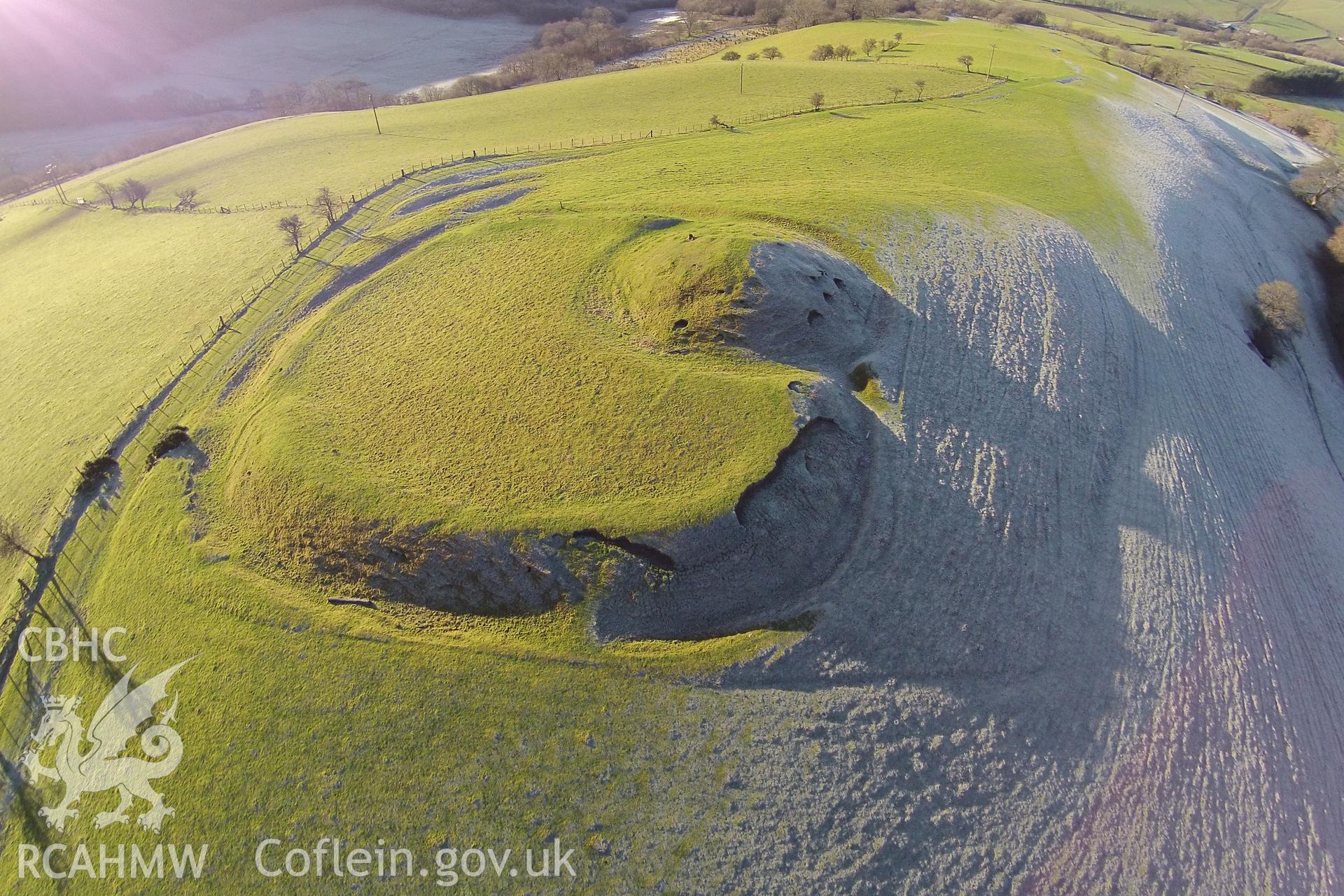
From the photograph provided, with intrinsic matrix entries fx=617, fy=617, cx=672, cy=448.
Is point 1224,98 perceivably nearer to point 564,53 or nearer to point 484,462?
point 564,53

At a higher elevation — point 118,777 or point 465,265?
point 465,265

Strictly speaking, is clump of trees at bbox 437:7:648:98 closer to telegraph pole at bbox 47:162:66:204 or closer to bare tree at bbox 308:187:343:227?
bare tree at bbox 308:187:343:227

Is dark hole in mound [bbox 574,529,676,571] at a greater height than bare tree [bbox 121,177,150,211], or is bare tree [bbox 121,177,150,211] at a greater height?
bare tree [bbox 121,177,150,211]

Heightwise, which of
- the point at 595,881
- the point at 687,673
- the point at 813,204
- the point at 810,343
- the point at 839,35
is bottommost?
the point at 595,881

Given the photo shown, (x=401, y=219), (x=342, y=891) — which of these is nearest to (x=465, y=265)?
(x=401, y=219)

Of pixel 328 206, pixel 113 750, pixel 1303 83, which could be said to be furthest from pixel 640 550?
pixel 1303 83

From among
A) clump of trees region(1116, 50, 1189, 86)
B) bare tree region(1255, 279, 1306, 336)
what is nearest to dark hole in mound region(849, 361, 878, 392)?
bare tree region(1255, 279, 1306, 336)

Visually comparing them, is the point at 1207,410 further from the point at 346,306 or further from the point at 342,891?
the point at 346,306
